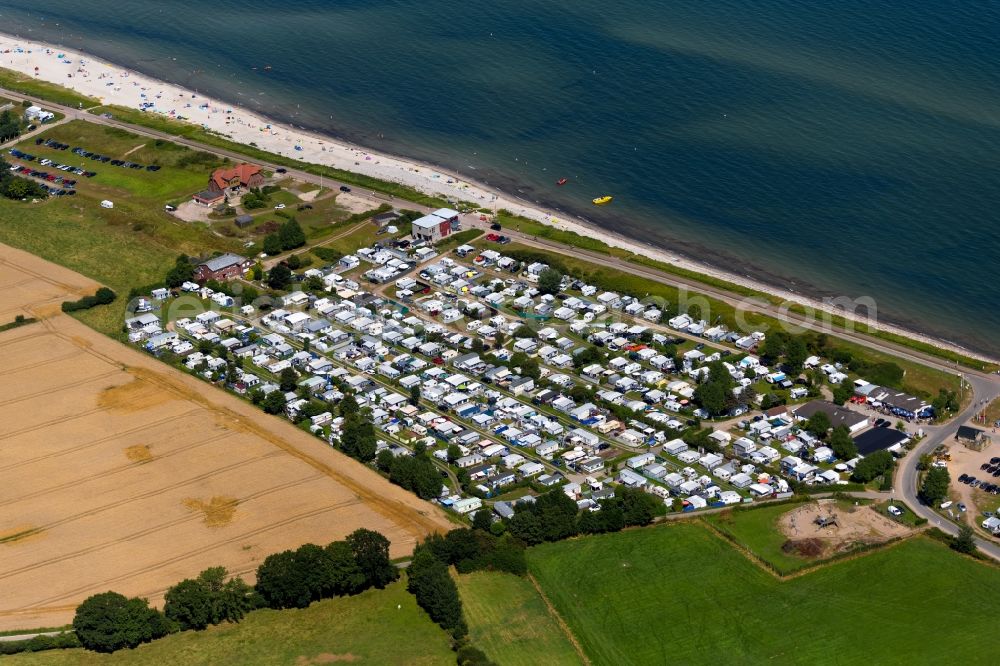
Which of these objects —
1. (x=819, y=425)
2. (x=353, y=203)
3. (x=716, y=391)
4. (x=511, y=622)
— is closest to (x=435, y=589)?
(x=511, y=622)

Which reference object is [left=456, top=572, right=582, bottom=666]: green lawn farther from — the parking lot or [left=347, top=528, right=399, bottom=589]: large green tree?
the parking lot

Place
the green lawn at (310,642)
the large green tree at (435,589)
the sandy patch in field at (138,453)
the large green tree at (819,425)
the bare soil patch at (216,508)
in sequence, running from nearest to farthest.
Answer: the green lawn at (310,642), the large green tree at (435,589), the bare soil patch at (216,508), the sandy patch in field at (138,453), the large green tree at (819,425)

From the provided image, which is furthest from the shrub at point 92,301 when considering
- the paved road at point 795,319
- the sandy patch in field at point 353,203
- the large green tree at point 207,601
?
the large green tree at point 207,601

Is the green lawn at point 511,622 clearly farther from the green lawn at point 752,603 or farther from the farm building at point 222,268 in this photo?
the farm building at point 222,268

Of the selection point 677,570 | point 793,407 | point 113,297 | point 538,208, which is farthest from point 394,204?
point 677,570

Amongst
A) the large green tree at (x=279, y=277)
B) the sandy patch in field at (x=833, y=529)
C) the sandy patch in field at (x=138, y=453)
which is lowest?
the sandy patch in field at (x=138, y=453)

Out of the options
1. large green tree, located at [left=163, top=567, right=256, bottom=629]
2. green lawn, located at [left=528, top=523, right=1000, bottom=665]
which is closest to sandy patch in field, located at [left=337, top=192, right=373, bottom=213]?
green lawn, located at [left=528, top=523, right=1000, bottom=665]
